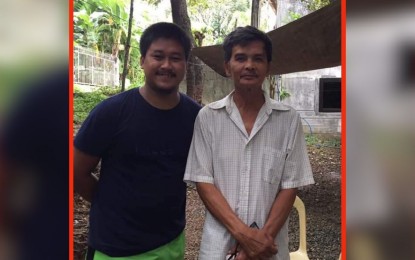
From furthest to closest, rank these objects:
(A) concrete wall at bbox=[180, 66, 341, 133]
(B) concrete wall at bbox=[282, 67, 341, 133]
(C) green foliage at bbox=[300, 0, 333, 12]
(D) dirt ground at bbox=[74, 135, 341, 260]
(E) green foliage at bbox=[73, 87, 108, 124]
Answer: (C) green foliage at bbox=[300, 0, 333, 12]
(D) dirt ground at bbox=[74, 135, 341, 260]
(A) concrete wall at bbox=[180, 66, 341, 133]
(B) concrete wall at bbox=[282, 67, 341, 133]
(E) green foliage at bbox=[73, 87, 108, 124]

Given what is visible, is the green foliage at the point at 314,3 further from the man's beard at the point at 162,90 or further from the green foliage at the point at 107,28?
the man's beard at the point at 162,90

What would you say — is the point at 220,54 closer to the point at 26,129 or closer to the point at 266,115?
the point at 266,115

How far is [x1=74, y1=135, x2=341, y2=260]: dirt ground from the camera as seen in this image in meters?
3.27

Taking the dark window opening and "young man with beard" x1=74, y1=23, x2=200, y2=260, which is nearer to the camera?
"young man with beard" x1=74, y1=23, x2=200, y2=260

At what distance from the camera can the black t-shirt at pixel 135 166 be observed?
1.42m

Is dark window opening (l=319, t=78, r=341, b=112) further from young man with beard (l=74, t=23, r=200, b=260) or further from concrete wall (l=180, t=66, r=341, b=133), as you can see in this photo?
young man with beard (l=74, t=23, r=200, b=260)

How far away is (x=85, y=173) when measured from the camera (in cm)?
153

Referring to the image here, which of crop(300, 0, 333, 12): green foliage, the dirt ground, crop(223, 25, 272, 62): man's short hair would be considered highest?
crop(300, 0, 333, 12): green foliage

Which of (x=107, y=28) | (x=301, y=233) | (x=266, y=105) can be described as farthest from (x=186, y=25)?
(x=266, y=105)

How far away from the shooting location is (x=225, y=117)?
1.38 m

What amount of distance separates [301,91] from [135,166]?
2.66 m

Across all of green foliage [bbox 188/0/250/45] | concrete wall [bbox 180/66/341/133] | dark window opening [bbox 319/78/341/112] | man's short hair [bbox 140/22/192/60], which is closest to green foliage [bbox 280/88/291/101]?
concrete wall [bbox 180/66/341/133]

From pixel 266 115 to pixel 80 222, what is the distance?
5.66 feet

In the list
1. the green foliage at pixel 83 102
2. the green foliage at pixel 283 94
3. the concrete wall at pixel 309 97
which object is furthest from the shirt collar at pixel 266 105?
the green foliage at pixel 283 94
